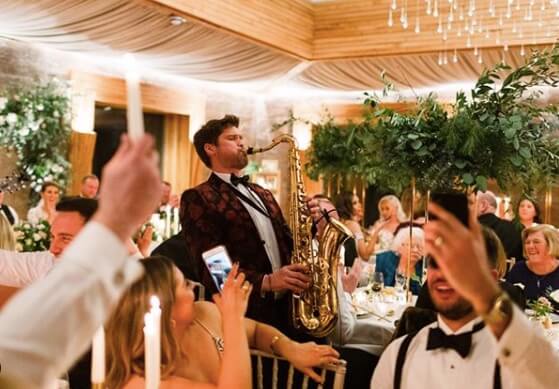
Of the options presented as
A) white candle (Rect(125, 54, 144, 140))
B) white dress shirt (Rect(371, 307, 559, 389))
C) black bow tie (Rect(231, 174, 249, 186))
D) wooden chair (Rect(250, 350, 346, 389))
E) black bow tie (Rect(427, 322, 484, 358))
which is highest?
white candle (Rect(125, 54, 144, 140))

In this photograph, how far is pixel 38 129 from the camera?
8.20m

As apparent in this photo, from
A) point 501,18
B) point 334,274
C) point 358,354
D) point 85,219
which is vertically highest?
point 501,18

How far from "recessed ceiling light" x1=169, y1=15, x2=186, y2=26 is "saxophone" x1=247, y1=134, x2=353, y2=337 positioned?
15.3 ft

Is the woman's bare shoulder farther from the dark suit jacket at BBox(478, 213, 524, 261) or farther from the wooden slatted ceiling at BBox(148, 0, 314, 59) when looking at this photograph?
the wooden slatted ceiling at BBox(148, 0, 314, 59)

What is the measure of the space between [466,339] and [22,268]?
1.98 meters

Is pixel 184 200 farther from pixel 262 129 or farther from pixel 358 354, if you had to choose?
pixel 262 129

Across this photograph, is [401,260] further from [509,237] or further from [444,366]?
[444,366]

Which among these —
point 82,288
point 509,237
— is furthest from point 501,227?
point 82,288

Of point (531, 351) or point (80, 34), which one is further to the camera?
point (80, 34)

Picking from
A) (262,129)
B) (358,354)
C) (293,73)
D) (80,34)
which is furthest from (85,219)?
(262,129)

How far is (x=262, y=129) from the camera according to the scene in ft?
40.9

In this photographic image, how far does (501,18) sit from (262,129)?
5.33m

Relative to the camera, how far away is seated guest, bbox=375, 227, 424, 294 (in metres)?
4.96

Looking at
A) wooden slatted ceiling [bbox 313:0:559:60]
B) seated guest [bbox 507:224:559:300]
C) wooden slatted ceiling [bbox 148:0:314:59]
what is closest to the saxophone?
seated guest [bbox 507:224:559:300]
